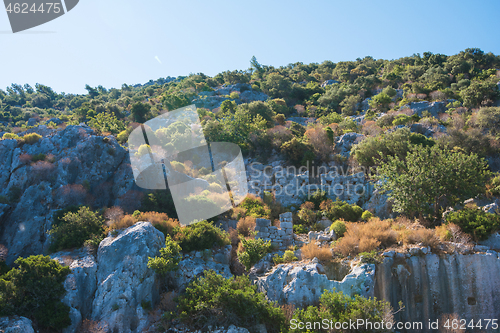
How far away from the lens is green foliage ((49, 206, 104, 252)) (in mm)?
15766

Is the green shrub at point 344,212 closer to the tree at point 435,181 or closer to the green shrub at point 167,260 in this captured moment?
the tree at point 435,181

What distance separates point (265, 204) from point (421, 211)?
1050 cm

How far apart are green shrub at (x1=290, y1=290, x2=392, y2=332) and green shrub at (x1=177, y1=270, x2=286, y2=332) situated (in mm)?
1250

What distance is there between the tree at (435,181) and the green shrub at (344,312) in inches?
273

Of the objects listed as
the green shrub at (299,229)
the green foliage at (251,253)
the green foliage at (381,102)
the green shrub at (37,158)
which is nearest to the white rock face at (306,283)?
the green foliage at (251,253)

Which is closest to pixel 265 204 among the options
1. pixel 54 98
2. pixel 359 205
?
pixel 359 205

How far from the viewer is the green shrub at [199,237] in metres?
15.6

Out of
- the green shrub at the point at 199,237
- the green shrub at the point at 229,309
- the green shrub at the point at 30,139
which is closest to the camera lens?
the green shrub at the point at 229,309

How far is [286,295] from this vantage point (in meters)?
12.6

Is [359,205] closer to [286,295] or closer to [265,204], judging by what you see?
[265,204]

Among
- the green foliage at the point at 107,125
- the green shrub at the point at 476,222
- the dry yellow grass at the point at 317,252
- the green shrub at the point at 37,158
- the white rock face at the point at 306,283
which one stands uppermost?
the green foliage at the point at 107,125

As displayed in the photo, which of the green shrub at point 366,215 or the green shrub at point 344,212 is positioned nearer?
the green shrub at point 366,215

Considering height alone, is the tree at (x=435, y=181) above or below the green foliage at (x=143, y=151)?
Answer: below

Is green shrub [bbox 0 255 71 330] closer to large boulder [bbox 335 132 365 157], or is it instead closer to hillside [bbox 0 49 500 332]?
hillside [bbox 0 49 500 332]
